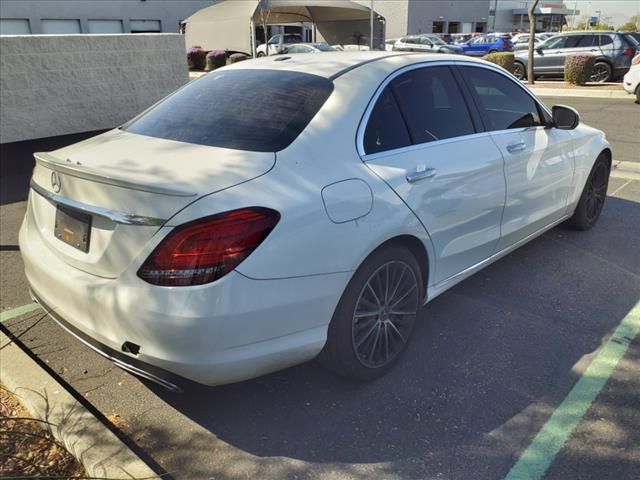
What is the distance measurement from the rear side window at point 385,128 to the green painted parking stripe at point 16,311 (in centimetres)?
268

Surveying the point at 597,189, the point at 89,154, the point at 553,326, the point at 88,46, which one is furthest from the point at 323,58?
the point at 88,46

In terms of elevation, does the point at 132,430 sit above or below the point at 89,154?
below

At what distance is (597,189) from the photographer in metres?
5.24

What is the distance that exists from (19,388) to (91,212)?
1163 mm

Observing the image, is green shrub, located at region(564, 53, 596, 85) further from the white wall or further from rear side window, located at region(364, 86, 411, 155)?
rear side window, located at region(364, 86, 411, 155)

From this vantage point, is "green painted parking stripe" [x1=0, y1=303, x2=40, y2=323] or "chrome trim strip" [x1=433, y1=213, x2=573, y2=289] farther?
"green painted parking stripe" [x1=0, y1=303, x2=40, y2=323]

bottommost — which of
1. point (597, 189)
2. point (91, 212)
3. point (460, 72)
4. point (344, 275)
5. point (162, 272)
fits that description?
point (597, 189)

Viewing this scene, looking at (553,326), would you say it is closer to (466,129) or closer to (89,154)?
(466,129)

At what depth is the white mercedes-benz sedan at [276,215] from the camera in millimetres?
2287

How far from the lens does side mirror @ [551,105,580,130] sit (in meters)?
4.37

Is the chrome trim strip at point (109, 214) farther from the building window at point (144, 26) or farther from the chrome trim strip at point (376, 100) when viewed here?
the building window at point (144, 26)

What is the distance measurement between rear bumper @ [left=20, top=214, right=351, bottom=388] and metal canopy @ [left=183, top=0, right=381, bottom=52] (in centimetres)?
2502

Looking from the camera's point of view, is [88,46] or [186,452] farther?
[88,46]

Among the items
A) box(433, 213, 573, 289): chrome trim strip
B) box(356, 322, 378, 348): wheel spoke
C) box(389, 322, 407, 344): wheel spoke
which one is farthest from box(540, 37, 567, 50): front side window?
box(356, 322, 378, 348): wheel spoke
